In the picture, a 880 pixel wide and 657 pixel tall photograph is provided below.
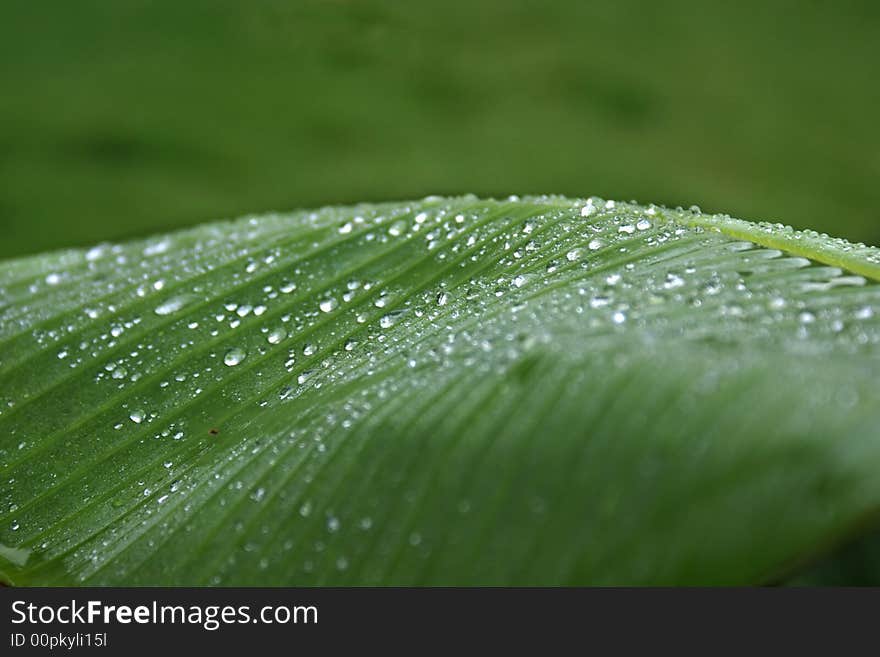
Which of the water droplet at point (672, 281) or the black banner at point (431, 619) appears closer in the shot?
the black banner at point (431, 619)

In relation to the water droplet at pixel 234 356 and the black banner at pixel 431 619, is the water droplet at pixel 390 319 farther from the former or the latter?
the black banner at pixel 431 619

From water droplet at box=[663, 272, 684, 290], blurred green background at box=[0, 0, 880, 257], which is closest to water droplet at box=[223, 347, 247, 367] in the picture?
water droplet at box=[663, 272, 684, 290]

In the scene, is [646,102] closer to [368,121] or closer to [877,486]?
[368,121]

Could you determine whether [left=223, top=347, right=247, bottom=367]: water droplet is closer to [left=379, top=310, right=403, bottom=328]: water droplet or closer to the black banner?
[left=379, top=310, right=403, bottom=328]: water droplet

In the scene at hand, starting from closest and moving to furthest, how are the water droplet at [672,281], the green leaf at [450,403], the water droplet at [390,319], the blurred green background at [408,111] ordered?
the green leaf at [450,403] → the water droplet at [672,281] → the water droplet at [390,319] → the blurred green background at [408,111]

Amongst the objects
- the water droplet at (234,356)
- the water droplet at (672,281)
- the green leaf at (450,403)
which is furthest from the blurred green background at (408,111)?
the water droplet at (672,281)

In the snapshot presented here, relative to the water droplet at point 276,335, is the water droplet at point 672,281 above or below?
above

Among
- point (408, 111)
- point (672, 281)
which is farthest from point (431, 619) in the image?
point (408, 111)

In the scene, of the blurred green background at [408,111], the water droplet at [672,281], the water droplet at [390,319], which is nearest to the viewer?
the water droplet at [672,281]
